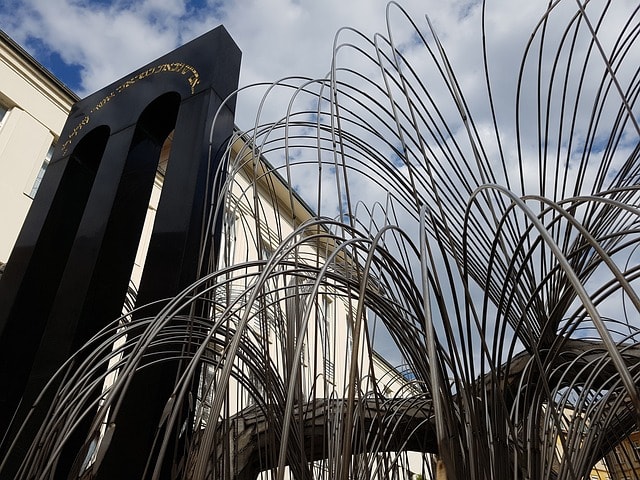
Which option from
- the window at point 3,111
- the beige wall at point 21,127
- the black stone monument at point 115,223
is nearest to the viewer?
the black stone monument at point 115,223

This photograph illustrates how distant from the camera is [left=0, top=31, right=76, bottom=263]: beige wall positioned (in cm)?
311

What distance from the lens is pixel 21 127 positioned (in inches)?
132

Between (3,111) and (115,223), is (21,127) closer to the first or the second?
(3,111)

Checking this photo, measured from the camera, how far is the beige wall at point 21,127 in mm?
3109

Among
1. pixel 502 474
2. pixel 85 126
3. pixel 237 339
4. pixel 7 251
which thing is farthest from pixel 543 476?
pixel 7 251

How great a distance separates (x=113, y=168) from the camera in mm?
1076

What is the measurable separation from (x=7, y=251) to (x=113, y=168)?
7.95 ft

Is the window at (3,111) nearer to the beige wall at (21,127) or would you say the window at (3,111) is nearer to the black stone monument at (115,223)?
the beige wall at (21,127)

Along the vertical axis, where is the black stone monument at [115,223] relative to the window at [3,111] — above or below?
below

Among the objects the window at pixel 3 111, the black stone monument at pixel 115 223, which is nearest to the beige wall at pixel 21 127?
the window at pixel 3 111

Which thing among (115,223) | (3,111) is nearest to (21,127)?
(3,111)

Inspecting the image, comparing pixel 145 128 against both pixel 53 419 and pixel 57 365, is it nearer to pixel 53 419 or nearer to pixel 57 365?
pixel 57 365

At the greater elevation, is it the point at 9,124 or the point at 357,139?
the point at 9,124

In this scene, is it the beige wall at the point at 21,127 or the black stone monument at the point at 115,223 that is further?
the beige wall at the point at 21,127
